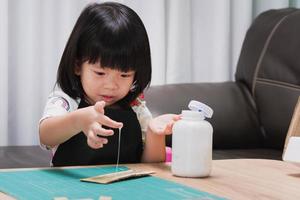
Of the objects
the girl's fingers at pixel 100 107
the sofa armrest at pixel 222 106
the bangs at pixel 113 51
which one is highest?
the bangs at pixel 113 51

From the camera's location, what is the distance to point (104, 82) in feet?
4.51

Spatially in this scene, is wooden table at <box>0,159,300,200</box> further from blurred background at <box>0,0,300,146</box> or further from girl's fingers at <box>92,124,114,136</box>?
blurred background at <box>0,0,300,146</box>

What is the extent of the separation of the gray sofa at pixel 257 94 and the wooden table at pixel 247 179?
940 millimetres

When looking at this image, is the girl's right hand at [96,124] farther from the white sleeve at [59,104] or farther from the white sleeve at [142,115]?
the white sleeve at [142,115]

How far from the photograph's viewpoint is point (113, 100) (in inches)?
57.4

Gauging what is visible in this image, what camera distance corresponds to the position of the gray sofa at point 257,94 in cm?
239

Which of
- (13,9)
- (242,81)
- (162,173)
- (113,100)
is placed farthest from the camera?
(242,81)

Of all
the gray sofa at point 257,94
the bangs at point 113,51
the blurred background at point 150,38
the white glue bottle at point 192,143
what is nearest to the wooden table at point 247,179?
the white glue bottle at point 192,143

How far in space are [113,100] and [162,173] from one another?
32 cm

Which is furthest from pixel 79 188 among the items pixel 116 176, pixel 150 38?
pixel 150 38

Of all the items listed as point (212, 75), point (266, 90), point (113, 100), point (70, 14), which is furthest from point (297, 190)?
point (212, 75)

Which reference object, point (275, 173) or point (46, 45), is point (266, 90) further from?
point (275, 173)

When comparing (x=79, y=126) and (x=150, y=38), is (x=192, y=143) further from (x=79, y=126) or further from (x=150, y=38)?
(x=150, y=38)

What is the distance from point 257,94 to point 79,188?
1667mm
